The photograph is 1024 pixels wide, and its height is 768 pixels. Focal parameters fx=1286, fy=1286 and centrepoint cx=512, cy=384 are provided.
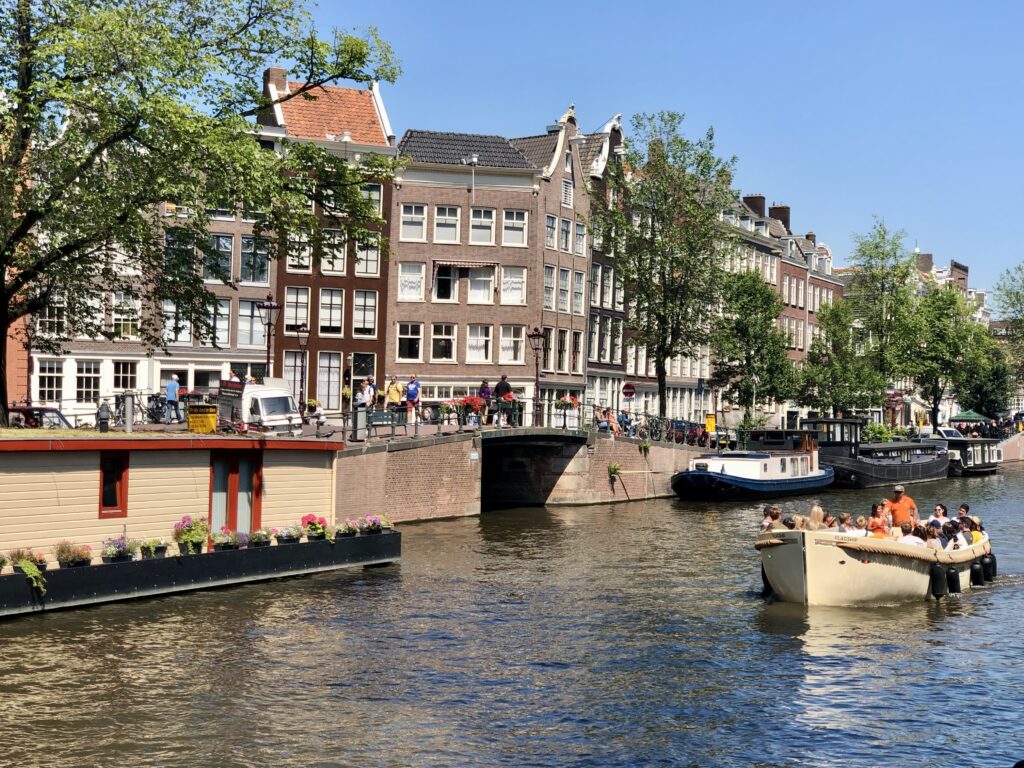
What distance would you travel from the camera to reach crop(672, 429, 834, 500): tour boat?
172ft

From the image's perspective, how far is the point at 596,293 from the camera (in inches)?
2566

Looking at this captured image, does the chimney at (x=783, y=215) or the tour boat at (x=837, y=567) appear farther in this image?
the chimney at (x=783, y=215)

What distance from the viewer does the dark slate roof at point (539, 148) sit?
62062mm

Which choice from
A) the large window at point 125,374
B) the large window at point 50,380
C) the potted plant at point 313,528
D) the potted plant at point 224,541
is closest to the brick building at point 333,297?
the large window at point 125,374

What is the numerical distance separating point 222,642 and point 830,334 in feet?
220

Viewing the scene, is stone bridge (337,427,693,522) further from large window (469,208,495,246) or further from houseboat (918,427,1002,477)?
houseboat (918,427,1002,477)

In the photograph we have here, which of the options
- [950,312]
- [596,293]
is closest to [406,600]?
[596,293]

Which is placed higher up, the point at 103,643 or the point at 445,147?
the point at 445,147

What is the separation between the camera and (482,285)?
58.8 metres

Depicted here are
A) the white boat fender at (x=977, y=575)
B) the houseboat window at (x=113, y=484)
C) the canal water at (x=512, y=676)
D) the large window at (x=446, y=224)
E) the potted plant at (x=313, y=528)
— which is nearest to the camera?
the canal water at (x=512, y=676)

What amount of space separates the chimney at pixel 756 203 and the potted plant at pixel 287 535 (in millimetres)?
69831

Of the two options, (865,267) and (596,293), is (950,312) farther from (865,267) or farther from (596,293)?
(596,293)

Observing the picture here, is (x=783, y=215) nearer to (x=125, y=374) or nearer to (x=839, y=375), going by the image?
(x=839, y=375)

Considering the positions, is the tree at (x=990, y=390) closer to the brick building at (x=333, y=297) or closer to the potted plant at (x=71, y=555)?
the brick building at (x=333, y=297)
